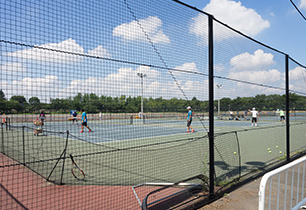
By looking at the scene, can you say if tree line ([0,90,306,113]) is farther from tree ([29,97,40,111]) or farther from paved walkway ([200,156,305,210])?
paved walkway ([200,156,305,210])

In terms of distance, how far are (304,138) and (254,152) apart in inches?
195

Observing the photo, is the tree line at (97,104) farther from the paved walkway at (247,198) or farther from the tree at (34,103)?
the paved walkway at (247,198)

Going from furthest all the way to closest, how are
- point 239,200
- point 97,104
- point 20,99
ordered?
1. point 239,200
2. point 97,104
3. point 20,99

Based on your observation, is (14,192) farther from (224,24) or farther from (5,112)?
(224,24)

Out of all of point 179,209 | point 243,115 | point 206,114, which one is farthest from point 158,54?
point 243,115

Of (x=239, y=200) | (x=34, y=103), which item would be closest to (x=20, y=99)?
(x=34, y=103)

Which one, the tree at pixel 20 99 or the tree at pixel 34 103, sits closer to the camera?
the tree at pixel 20 99

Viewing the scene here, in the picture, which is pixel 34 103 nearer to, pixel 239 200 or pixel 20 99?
pixel 20 99

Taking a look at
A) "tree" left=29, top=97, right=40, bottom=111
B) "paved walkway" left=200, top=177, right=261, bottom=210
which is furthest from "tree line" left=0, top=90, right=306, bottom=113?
"paved walkway" left=200, top=177, right=261, bottom=210

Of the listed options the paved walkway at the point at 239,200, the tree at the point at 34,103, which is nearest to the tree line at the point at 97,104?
the tree at the point at 34,103

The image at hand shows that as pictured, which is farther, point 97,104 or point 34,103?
point 97,104

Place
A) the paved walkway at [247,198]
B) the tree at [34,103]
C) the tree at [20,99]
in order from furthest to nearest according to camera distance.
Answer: the paved walkway at [247,198] < the tree at [34,103] < the tree at [20,99]

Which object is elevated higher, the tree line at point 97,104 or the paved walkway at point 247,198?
the tree line at point 97,104

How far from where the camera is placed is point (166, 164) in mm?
6258
